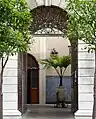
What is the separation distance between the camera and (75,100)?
74.4 ft

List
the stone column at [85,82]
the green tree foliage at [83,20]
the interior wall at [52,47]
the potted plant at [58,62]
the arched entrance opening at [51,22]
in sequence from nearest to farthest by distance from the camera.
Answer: the green tree foliage at [83,20], the stone column at [85,82], the arched entrance opening at [51,22], the potted plant at [58,62], the interior wall at [52,47]

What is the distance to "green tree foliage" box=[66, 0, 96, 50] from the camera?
14.6 m

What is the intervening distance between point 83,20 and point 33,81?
19.4 m

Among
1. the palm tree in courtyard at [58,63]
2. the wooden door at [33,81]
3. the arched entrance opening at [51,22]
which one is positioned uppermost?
the arched entrance opening at [51,22]

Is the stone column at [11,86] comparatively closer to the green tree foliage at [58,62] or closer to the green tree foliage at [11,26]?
the green tree foliage at [11,26]

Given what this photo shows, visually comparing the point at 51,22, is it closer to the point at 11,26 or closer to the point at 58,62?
the point at 58,62

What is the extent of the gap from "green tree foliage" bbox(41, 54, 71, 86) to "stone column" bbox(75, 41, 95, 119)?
8.89m

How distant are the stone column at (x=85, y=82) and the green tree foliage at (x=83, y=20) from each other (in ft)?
18.3

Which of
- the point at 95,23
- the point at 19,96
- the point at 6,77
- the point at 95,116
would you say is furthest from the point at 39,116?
the point at 95,23

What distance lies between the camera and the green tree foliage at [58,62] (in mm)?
30106

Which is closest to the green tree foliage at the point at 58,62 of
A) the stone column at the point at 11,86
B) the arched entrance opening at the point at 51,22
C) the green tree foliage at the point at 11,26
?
the arched entrance opening at the point at 51,22

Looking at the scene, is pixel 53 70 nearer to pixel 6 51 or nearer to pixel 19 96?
pixel 19 96

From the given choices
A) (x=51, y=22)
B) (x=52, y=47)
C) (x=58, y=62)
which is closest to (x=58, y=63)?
(x=58, y=62)

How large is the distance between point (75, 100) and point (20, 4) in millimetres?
8509
